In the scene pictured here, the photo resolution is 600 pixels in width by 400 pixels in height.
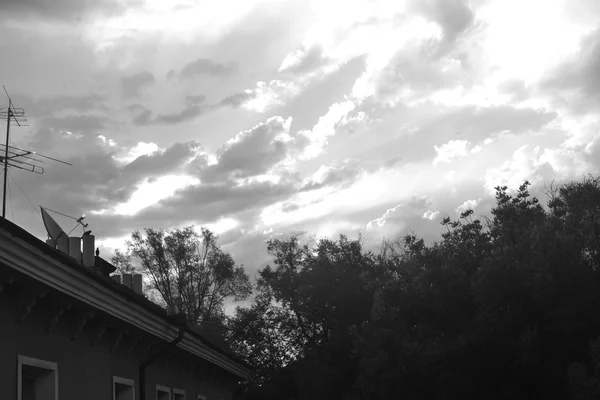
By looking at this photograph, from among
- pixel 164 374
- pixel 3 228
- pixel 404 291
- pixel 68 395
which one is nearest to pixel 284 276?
pixel 404 291

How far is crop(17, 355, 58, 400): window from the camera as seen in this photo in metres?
9.45

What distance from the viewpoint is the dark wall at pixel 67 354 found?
852 cm

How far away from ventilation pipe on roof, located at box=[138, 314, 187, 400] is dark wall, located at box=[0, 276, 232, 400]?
0.48 feet

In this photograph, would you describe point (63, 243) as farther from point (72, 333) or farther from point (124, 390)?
point (72, 333)

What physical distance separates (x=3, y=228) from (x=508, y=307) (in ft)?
81.2

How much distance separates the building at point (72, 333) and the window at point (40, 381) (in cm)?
1

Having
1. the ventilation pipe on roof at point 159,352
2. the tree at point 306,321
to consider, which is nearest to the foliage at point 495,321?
the tree at point 306,321

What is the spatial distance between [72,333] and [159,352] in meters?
3.98

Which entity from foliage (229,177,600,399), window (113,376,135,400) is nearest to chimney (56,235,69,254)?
window (113,376,135,400)

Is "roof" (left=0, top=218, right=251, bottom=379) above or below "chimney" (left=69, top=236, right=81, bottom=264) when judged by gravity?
below

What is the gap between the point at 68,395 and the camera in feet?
34.1

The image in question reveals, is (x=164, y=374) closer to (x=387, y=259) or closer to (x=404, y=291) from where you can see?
(x=404, y=291)

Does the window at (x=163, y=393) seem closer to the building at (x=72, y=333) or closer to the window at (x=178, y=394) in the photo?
the building at (x=72, y=333)

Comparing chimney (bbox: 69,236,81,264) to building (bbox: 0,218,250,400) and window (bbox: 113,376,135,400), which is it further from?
window (bbox: 113,376,135,400)
